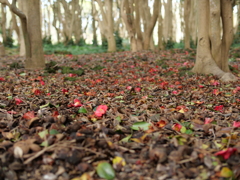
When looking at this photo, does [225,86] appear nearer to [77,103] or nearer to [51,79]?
[77,103]

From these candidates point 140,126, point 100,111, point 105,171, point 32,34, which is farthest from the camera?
point 32,34

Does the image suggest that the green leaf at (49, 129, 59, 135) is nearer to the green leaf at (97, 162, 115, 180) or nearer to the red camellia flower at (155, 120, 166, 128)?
the green leaf at (97, 162, 115, 180)

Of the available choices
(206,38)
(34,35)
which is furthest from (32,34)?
(206,38)

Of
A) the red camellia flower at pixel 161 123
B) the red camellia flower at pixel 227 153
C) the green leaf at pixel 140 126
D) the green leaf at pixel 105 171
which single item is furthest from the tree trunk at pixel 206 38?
the green leaf at pixel 105 171

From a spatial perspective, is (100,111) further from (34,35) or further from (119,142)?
(34,35)

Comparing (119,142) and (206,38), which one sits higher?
(206,38)

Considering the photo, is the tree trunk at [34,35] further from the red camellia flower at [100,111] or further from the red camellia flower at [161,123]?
the red camellia flower at [161,123]

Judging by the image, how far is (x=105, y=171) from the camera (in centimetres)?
162

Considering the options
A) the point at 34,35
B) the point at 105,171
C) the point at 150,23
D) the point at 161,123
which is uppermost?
the point at 150,23

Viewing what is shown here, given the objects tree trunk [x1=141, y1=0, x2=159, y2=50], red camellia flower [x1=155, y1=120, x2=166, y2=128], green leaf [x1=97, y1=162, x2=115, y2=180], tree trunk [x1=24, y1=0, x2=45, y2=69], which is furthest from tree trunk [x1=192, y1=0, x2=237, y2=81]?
tree trunk [x1=141, y1=0, x2=159, y2=50]

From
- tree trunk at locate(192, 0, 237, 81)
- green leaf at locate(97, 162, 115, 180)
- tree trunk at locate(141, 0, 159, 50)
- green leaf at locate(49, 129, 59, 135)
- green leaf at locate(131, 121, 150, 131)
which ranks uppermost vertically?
tree trunk at locate(141, 0, 159, 50)

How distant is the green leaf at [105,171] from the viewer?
1.59 m

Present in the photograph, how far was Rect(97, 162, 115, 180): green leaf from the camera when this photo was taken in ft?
5.21

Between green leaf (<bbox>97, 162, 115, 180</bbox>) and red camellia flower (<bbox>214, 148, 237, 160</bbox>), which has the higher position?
red camellia flower (<bbox>214, 148, 237, 160</bbox>)
